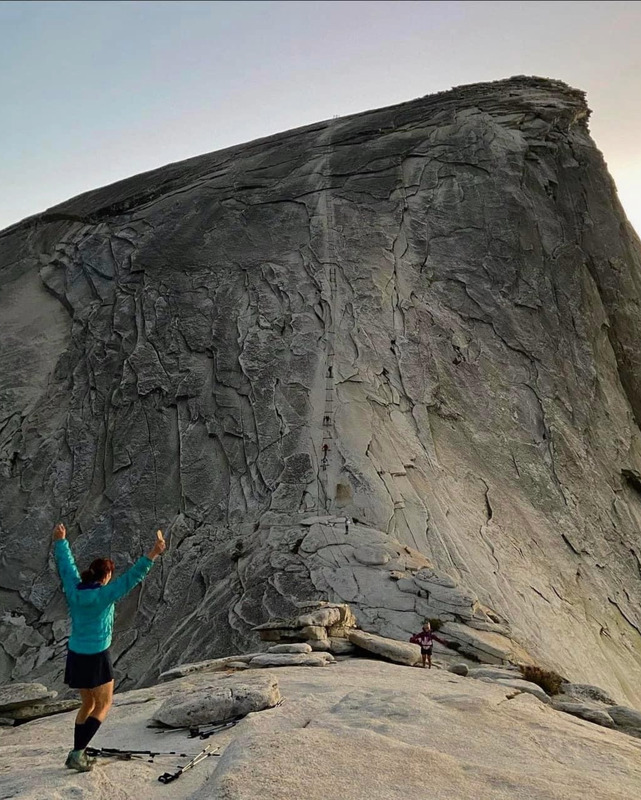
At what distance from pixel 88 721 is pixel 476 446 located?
2040 cm

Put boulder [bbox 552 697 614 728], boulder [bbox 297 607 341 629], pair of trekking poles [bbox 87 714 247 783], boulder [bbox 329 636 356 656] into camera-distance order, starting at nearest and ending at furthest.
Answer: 1. pair of trekking poles [bbox 87 714 247 783]
2. boulder [bbox 552 697 614 728]
3. boulder [bbox 329 636 356 656]
4. boulder [bbox 297 607 341 629]

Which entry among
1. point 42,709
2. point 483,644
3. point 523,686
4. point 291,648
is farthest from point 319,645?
point 42,709

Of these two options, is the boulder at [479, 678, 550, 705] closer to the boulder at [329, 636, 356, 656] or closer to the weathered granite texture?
the boulder at [329, 636, 356, 656]

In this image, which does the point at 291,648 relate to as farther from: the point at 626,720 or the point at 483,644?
the point at 626,720

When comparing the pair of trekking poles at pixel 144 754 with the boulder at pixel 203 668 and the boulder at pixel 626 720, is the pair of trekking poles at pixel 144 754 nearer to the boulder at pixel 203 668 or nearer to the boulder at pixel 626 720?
the boulder at pixel 203 668

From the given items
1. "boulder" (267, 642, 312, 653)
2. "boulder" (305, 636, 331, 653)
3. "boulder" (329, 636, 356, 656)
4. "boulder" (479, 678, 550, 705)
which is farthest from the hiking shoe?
"boulder" (329, 636, 356, 656)

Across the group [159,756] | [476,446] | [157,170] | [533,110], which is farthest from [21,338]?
[159,756]

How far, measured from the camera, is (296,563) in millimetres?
18203

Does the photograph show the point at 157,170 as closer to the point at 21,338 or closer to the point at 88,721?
the point at 21,338

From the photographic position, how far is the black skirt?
6.27 metres

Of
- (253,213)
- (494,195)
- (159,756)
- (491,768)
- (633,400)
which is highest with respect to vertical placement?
(253,213)

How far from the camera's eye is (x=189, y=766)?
6258 mm

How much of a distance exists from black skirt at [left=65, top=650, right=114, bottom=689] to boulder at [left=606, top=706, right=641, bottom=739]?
21.7 feet

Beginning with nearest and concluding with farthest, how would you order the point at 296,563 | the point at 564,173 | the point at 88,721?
the point at 88,721
the point at 296,563
the point at 564,173
